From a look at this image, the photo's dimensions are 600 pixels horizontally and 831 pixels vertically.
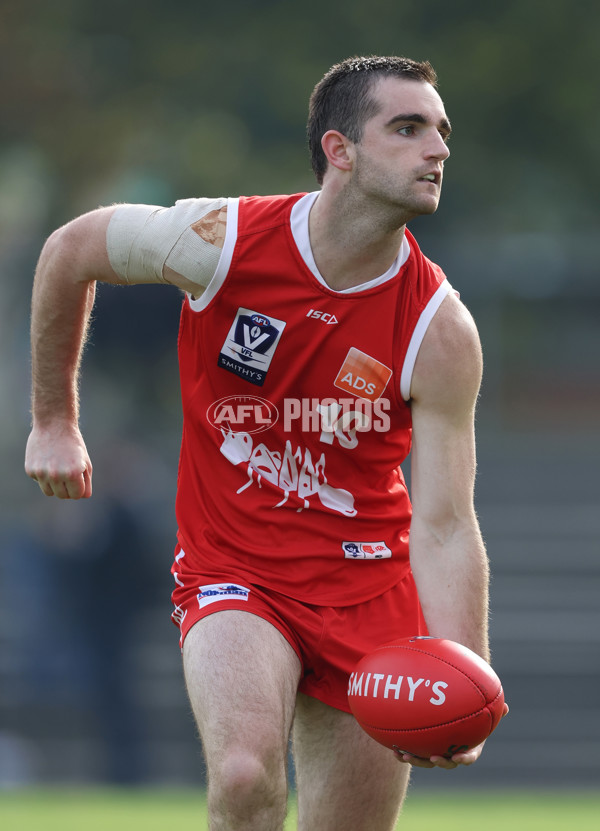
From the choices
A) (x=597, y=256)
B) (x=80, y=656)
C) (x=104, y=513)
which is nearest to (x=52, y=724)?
(x=80, y=656)

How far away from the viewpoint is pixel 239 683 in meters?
4.25

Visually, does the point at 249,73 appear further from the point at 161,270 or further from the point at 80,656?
the point at 161,270

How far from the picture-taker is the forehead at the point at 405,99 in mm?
4617

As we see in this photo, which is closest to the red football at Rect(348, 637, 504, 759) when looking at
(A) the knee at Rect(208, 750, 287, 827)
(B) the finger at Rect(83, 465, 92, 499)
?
(A) the knee at Rect(208, 750, 287, 827)

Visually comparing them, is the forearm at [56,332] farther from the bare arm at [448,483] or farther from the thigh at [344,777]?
the thigh at [344,777]

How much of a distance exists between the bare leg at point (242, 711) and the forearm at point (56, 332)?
1.00 m

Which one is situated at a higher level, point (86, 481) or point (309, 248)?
point (309, 248)

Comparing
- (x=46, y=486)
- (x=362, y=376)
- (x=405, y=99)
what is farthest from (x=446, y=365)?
(x=46, y=486)

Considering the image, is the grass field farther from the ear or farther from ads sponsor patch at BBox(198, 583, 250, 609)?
the ear

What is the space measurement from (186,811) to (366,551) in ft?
18.8

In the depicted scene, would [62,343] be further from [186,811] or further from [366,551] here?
[186,811]

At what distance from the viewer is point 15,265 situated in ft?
52.4

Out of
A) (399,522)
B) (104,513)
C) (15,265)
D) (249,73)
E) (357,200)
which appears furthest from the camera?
(249,73)

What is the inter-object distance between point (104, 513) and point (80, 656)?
1.39 m
